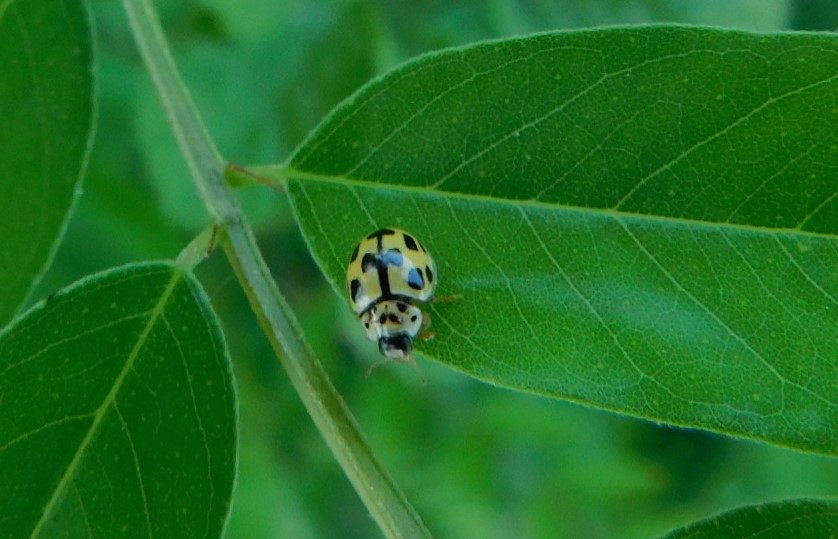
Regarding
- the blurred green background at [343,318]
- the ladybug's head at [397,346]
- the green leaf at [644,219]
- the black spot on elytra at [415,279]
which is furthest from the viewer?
the blurred green background at [343,318]

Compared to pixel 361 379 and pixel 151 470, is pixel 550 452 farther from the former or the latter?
pixel 151 470

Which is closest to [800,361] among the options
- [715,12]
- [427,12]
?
[715,12]

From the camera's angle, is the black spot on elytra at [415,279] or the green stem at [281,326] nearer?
the green stem at [281,326]

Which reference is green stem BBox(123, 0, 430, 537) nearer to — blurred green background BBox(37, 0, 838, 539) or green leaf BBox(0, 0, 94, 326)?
green leaf BBox(0, 0, 94, 326)

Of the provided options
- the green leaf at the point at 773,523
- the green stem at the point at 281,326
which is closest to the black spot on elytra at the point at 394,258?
the green stem at the point at 281,326

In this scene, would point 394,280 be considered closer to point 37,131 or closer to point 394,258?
point 394,258

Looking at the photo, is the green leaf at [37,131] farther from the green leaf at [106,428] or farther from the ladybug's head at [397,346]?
the ladybug's head at [397,346]

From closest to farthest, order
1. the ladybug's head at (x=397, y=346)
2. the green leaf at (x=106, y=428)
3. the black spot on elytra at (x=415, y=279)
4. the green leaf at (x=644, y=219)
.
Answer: the green leaf at (x=644, y=219)
the green leaf at (x=106, y=428)
the black spot on elytra at (x=415, y=279)
the ladybug's head at (x=397, y=346)
